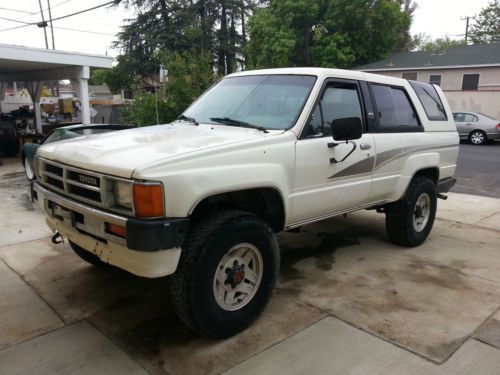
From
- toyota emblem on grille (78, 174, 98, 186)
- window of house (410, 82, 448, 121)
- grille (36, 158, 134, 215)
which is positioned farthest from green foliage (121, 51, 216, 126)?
toyota emblem on grille (78, 174, 98, 186)

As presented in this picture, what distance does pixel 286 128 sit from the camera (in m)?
3.70

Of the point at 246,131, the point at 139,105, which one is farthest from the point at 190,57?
the point at 246,131

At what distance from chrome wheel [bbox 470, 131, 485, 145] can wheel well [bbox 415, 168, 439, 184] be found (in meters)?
15.2

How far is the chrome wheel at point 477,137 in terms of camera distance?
18750 mm

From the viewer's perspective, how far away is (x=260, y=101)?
Answer: 4.08 m

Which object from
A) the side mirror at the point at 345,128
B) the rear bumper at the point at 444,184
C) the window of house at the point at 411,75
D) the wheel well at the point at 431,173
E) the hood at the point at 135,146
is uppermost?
the window of house at the point at 411,75

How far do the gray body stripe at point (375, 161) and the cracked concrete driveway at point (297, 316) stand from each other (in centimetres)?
107

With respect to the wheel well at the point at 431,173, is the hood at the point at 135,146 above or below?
above

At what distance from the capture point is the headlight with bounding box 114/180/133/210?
9.25ft

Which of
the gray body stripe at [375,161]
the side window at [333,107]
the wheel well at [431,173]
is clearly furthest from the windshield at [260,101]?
the wheel well at [431,173]

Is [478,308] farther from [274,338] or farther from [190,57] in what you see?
[190,57]

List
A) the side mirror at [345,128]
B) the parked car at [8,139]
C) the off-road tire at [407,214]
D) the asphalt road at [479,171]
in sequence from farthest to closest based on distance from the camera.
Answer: the parked car at [8,139] < the asphalt road at [479,171] < the off-road tire at [407,214] < the side mirror at [345,128]

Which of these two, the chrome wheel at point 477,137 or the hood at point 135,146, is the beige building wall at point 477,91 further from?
the hood at point 135,146

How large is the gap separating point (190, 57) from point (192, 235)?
444 inches
